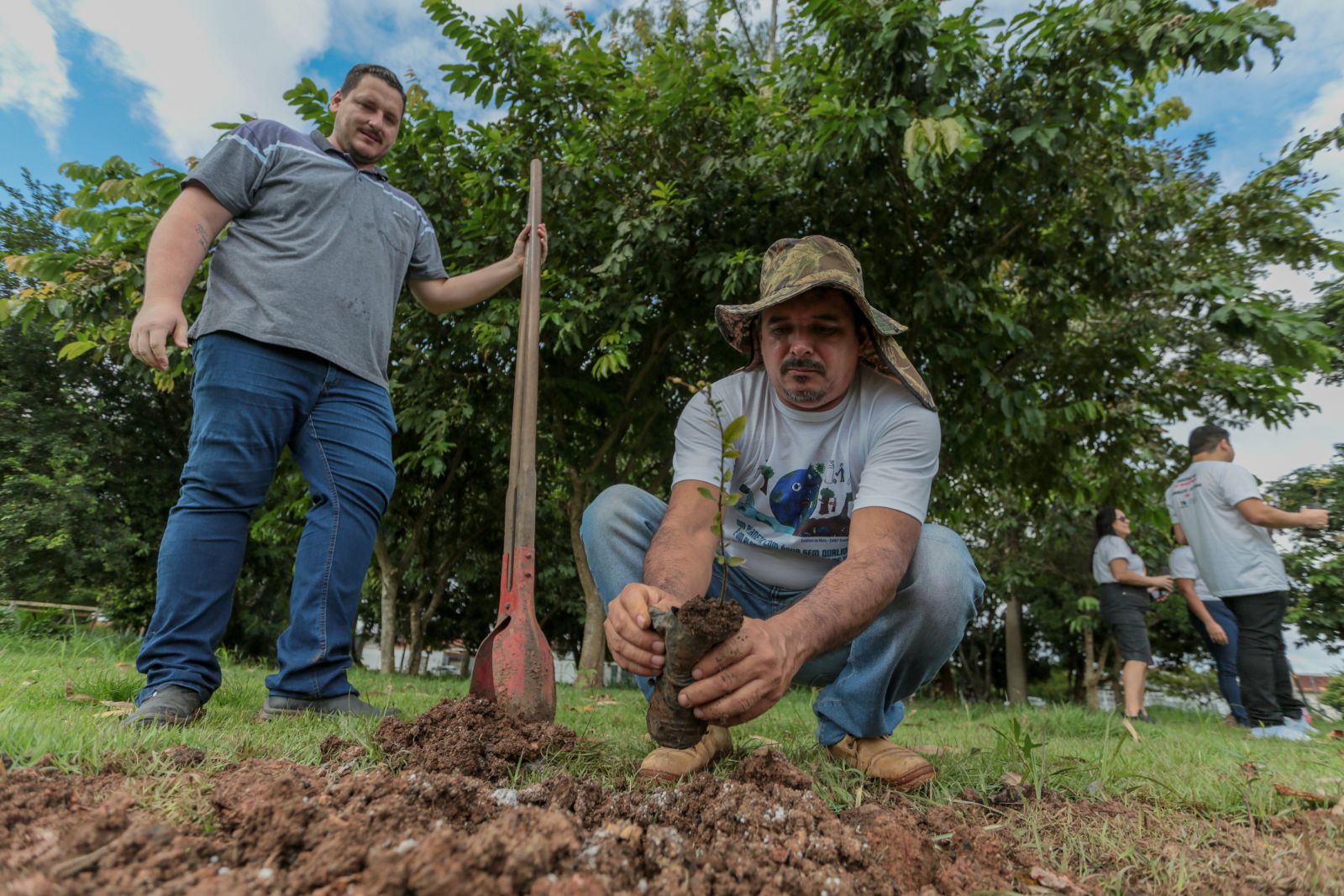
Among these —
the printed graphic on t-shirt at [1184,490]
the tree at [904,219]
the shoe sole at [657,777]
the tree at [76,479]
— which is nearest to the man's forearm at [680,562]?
the shoe sole at [657,777]

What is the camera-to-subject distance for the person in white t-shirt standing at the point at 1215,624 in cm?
593

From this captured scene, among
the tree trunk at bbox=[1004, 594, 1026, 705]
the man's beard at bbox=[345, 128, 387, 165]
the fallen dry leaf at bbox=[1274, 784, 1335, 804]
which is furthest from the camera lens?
the tree trunk at bbox=[1004, 594, 1026, 705]

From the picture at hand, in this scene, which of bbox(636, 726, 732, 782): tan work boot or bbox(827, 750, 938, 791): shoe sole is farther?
bbox(827, 750, 938, 791): shoe sole

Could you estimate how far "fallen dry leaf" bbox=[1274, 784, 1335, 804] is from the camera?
192 cm

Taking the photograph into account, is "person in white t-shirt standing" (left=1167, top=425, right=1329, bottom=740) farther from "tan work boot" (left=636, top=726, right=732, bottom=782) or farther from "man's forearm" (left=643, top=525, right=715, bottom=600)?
"man's forearm" (left=643, top=525, right=715, bottom=600)

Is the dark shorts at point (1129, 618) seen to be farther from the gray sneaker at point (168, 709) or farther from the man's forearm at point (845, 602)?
the gray sneaker at point (168, 709)

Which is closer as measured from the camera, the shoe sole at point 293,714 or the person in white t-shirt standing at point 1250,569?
the shoe sole at point 293,714

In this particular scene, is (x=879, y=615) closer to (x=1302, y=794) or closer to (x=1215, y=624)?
(x=1302, y=794)

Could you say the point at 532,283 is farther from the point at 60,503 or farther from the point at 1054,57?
the point at 60,503

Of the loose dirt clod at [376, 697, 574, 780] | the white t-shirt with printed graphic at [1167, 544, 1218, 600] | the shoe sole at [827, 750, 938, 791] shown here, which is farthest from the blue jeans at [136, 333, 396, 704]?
the white t-shirt with printed graphic at [1167, 544, 1218, 600]

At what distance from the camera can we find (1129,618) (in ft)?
20.6

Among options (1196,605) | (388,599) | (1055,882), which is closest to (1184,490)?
(1196,605)

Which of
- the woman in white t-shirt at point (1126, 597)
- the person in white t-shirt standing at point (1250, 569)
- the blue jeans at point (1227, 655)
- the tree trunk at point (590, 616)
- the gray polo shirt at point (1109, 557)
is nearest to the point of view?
the person in white t-shirt standing at point (1250, 569)

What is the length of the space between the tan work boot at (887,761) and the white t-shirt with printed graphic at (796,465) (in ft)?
1.62
